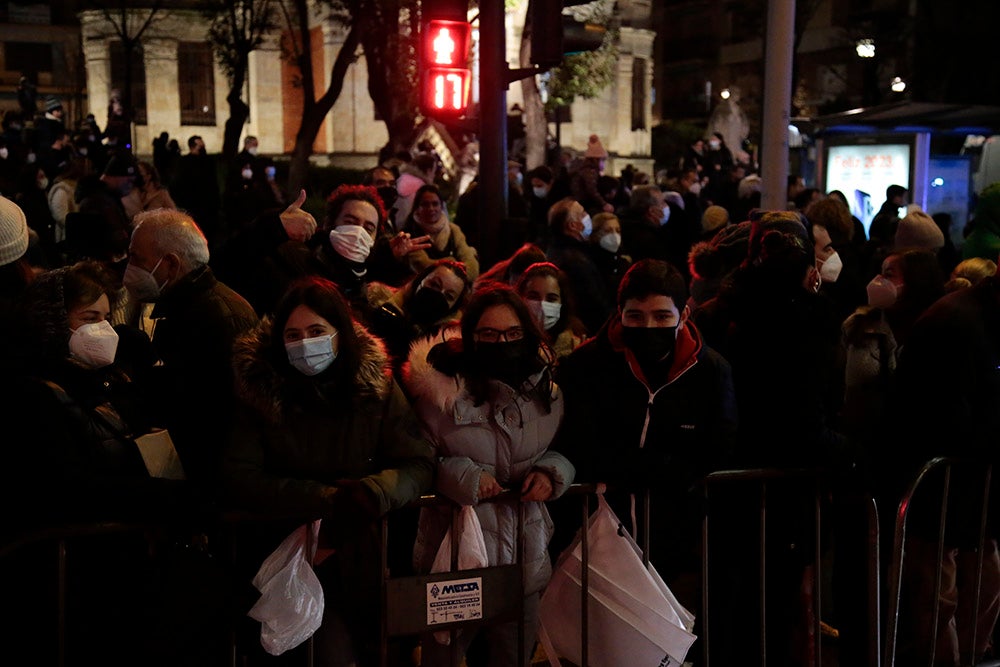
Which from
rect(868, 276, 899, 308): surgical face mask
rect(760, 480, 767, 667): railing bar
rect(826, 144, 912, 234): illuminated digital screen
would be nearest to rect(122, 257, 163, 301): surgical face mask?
rect(760, 480, 767, 667): railing bar

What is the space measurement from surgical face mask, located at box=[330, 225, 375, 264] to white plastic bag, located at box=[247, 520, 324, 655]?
207cm

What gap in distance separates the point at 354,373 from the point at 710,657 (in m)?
2.06

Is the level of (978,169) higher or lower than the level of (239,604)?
higher

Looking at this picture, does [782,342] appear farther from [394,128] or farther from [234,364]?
Answer: [394,128]

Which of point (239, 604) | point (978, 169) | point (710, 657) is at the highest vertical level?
point (978, 169)

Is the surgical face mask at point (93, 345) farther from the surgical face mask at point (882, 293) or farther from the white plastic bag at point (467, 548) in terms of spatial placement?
the surgical face mask at point (882, 293)

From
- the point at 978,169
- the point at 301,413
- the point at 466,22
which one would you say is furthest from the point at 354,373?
the point at 978,169

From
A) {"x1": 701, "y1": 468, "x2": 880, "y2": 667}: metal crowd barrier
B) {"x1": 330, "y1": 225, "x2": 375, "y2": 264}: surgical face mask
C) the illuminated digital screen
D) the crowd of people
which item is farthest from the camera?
the illuminated digital screen

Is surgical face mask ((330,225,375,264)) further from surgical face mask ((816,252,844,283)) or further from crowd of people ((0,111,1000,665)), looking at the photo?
surgical face mask ((816,252,844,283))

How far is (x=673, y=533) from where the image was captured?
4.62 metres

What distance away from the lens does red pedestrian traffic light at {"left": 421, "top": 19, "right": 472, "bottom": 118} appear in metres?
8.91

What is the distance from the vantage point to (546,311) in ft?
18.1

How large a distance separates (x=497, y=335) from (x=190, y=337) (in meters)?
1.28

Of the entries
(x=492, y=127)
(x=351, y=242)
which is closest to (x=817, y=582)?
(x=351, y=242)
